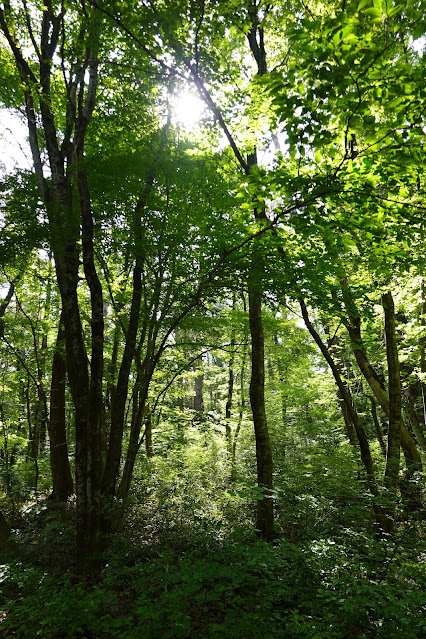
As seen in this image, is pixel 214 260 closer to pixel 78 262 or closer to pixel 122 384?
pixel 78 262

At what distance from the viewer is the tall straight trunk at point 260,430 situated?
17.8ft

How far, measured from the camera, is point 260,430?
580 centimetres

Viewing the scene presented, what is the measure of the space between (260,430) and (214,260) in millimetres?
3181

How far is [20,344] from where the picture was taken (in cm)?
1095

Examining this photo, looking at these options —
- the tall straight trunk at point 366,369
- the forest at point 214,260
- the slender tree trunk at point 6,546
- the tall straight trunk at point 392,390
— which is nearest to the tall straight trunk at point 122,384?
the forest at point 214,260

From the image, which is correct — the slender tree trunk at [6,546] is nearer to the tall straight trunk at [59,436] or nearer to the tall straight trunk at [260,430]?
the tall straight trunk at [59,436]

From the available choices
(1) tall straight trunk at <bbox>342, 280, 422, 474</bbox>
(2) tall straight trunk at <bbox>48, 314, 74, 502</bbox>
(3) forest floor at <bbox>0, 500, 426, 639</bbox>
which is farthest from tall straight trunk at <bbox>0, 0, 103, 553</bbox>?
(1) tall straight trunk at <bbox>342, 280, 422, 474</bbox>

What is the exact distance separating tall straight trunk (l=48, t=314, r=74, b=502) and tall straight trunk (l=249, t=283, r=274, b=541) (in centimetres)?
489

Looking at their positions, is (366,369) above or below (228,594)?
above

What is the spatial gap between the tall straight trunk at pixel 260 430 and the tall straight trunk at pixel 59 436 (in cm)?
489

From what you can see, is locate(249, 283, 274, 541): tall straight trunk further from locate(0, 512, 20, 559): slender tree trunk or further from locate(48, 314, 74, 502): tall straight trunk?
locate(48, 314, 74, 502): tall straight trunk

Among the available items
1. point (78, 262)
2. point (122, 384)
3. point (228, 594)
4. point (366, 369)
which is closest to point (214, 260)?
point (78, 262)

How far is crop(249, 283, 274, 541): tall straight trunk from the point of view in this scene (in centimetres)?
543

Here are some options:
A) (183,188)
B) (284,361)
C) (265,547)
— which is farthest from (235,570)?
(284,361)
